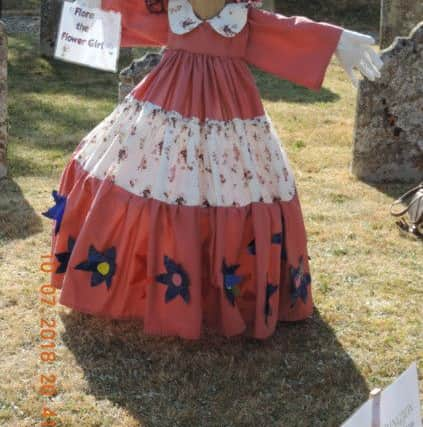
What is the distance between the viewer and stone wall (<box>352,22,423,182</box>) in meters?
5.77

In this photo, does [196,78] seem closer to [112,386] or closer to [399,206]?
[112,386]

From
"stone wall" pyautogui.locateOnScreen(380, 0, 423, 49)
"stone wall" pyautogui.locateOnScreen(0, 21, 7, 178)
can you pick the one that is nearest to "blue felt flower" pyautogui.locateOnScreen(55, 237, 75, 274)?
"stone wall" pyautogui.locateOnScreen(0, 21, 7, 178)

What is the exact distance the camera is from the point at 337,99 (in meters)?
8.68

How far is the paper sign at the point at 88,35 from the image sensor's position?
3.44m

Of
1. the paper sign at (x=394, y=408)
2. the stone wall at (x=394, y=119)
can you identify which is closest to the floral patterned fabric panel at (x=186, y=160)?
the paper sign at (x=394, y=408)

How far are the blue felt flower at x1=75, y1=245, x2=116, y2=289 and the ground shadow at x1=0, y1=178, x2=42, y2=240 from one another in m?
1.42

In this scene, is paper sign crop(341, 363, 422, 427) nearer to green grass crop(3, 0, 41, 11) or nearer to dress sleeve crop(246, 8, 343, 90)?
dress sleeve crop(246, 8, 343, 90)

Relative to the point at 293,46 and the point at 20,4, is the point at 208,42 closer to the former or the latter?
the point at 293,46

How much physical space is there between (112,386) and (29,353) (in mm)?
470

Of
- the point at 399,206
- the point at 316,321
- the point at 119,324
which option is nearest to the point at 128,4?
the point at 119,324

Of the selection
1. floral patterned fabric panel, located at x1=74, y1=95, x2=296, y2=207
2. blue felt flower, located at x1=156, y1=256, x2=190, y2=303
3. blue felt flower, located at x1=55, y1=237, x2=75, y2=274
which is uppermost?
floral patterned fabric panel, located at x1=74, y1=95, x2=296, y2=207

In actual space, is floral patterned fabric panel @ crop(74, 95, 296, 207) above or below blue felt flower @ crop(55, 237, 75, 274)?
above
